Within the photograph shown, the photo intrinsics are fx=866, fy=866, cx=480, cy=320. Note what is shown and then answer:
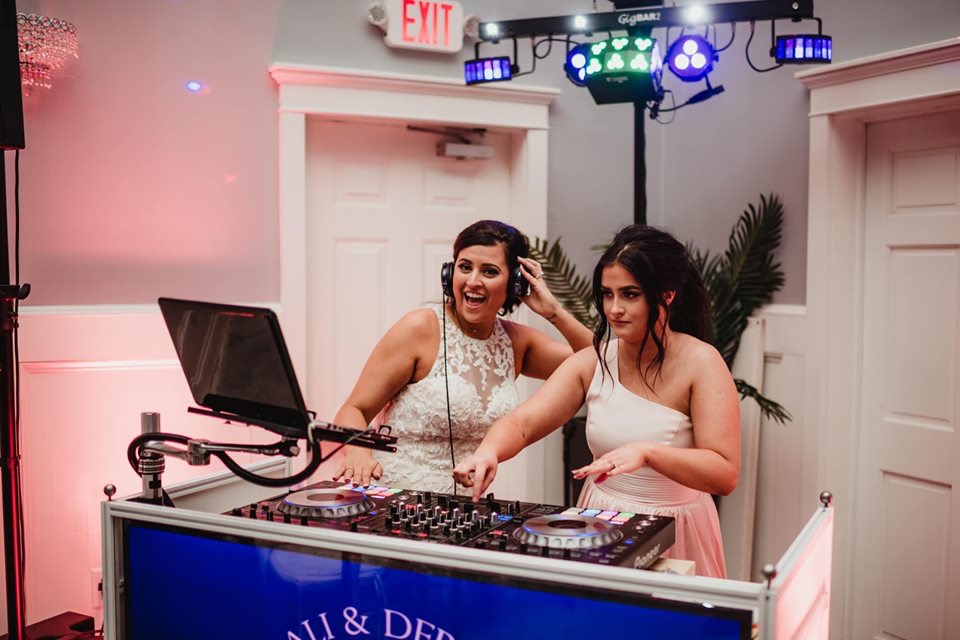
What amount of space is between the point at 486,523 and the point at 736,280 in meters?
2.42

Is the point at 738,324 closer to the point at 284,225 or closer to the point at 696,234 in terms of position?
the point at 696,234

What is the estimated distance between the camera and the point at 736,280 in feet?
11.9

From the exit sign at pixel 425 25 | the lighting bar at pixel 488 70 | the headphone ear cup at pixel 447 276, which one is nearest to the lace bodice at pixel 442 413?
the headphone ear cup at pixel 447 276

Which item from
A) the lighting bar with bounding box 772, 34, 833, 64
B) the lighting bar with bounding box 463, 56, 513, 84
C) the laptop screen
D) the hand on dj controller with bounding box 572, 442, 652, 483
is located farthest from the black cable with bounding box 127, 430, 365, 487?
the lighting bar with bounding box 772, 34, 833, 64

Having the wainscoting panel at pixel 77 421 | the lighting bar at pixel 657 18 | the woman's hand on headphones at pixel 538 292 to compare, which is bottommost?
the wainscoting panel at pixel 77 421

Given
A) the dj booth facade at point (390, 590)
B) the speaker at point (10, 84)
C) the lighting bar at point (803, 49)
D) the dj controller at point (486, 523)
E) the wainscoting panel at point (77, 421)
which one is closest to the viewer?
the dj booth facade at point (390, 590)

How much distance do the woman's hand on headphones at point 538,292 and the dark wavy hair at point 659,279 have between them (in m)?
0.34

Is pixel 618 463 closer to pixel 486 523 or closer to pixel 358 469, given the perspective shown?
pixel 486 523

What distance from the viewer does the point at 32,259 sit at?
3.13 m

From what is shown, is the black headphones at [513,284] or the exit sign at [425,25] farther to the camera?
the exit sign at [425,25]

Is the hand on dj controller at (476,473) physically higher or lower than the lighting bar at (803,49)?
lower

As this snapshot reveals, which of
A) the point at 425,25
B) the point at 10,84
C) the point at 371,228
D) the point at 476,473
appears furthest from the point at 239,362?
the point at 425,25

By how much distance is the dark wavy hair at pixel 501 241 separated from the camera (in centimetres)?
233

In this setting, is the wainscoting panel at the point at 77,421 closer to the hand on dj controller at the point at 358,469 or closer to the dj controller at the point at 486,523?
the hand on dj controller at the point at 358,469
